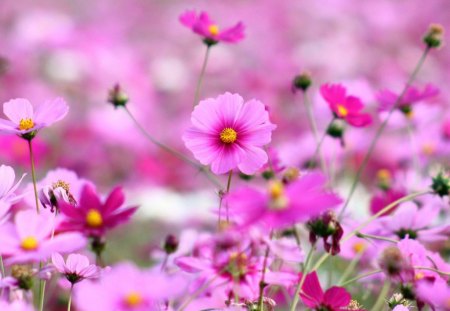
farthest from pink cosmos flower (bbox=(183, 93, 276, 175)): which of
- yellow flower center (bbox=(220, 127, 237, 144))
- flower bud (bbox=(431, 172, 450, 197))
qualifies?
flower bud (bbox=(431, 172, 450, 197))

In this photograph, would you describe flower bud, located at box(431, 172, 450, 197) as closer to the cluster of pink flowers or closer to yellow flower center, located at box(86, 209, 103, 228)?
the cluster of pink flowers

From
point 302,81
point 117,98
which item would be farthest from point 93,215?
point 302,81

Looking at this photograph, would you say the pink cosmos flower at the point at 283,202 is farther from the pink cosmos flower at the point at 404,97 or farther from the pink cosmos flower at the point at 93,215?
the pink cosmos flower at the point at 404,97

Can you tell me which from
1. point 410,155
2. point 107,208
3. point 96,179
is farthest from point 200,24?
point 96,179

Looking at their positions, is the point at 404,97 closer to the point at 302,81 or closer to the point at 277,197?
the point at 302,81

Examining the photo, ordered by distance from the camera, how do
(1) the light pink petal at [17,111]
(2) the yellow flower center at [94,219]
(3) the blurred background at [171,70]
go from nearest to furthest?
(2) the yellow flower center at [94,219], (1) the light pink petal at [17,111], (3) the blurred background at [171,70]

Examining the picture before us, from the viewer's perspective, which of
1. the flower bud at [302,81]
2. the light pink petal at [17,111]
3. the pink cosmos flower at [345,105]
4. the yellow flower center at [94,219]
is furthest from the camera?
the flower bud at [302,81]

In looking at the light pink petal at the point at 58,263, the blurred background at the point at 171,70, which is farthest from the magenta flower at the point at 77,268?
the blurred background at the point at 171,70
